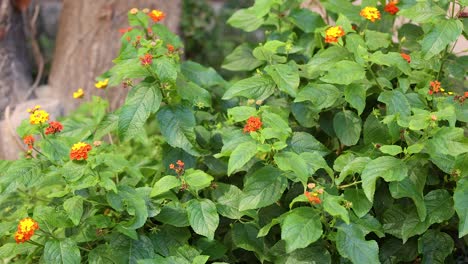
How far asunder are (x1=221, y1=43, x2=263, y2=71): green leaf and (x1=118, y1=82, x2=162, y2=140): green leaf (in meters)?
0.66

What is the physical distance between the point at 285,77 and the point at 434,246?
87 centimetres

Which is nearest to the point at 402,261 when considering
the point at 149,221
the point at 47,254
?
the point at 149,221

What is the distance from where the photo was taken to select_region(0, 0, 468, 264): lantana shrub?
228cm

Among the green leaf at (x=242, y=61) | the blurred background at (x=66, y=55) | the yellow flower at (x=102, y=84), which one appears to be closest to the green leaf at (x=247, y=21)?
the green leaf at (x=242, y=61)

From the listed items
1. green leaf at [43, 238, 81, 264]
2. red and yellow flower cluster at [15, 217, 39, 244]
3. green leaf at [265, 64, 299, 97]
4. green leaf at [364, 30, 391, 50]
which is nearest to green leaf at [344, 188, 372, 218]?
green leaf at [265, 64, 299, 97]

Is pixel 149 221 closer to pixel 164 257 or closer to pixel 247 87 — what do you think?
pixel 164 257

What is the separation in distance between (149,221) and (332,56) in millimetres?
1015

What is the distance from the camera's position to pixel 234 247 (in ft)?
8.48

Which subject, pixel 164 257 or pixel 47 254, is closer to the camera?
pixel 47 254

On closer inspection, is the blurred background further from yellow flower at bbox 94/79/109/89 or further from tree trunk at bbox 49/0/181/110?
yellow flower at bbox 94/79/109/89

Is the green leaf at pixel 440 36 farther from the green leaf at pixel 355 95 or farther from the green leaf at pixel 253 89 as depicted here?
the green leaf at pixel 253 89

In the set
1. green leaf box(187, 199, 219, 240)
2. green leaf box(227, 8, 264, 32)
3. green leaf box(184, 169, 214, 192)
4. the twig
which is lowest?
the twig

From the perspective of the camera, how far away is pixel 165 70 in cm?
246

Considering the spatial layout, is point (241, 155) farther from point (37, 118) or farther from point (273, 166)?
point (37, 118)
